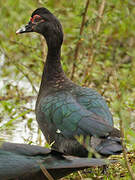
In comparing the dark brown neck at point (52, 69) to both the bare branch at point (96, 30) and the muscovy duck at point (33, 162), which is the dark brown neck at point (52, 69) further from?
the muscovy duck at point (33, 162)

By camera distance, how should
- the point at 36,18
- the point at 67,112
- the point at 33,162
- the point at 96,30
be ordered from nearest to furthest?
the point at 33,162
the point at 67,112
the point at 36,18
the point at 96,30

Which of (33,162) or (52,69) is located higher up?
(52,69)

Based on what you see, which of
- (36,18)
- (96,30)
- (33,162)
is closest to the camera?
(33,162)

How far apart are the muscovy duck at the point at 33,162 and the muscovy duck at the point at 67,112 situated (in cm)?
45

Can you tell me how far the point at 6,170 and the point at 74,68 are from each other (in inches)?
112

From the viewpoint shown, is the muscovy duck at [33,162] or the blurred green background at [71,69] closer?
the muscovy duck at [33,162]

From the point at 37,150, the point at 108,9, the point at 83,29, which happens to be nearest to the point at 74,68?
the point at 83,29

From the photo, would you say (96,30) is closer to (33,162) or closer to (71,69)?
(71,69)

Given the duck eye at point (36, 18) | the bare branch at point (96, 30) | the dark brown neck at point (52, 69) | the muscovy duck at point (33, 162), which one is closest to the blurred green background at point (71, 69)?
the bare branch at point (96, 30)

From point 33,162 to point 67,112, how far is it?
893 millimetres

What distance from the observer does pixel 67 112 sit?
4.05 m

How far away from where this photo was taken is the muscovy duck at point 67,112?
3.74m

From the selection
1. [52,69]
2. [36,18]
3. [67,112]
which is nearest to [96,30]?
[36,18]

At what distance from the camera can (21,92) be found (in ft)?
21.2
